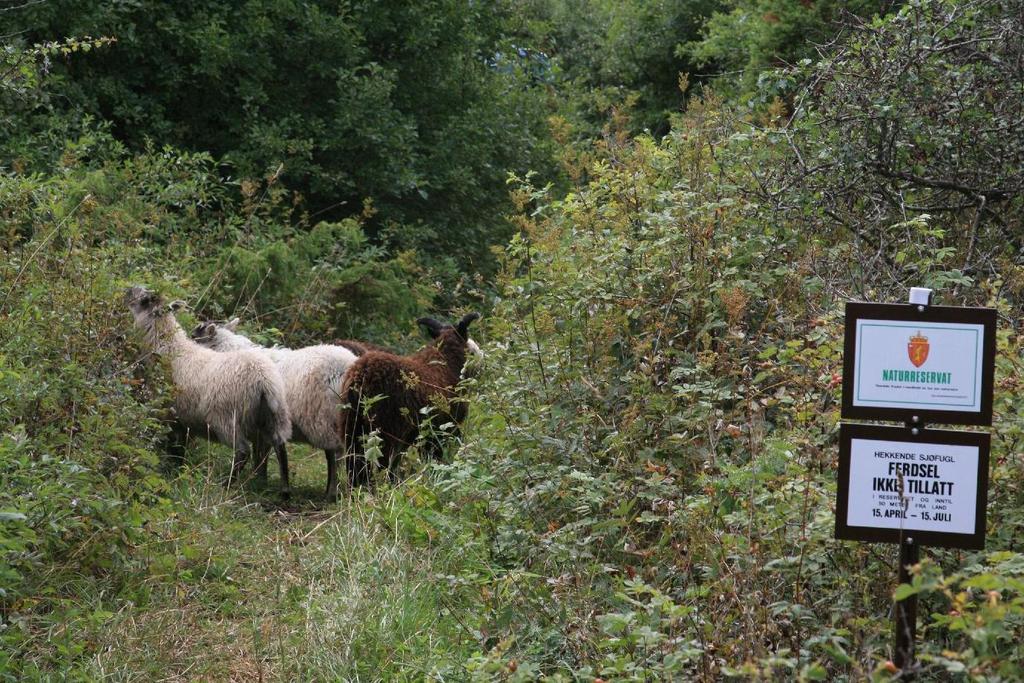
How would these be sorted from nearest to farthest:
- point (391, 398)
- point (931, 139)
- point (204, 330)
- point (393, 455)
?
point (931, 139) → point (391, 398) → point (393, 455) → point (204, 330)

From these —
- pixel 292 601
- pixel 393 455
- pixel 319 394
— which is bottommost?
pixel 292 601

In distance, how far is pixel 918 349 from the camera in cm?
376

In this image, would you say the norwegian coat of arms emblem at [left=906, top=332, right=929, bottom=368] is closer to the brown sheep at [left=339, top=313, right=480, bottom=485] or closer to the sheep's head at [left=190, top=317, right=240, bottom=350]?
the brown sheep at [left=339, top=313, right=480, bottom=485]

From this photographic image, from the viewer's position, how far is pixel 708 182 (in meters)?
7.93

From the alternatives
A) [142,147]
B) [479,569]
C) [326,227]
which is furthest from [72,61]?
[479,569]

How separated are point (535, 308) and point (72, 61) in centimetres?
1104

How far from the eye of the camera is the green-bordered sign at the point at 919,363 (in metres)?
3.73

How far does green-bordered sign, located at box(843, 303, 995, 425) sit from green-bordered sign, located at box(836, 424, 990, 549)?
0.07 metres

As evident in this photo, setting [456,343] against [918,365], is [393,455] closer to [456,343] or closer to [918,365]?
[456,343]

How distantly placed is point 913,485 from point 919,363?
37cm

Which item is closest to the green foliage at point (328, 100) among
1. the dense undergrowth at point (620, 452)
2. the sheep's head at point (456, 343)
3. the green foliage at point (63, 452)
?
the sheep's head at point (456, 343)

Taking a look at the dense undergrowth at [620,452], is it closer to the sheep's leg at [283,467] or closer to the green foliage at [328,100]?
the sheep's leg at [283,467]

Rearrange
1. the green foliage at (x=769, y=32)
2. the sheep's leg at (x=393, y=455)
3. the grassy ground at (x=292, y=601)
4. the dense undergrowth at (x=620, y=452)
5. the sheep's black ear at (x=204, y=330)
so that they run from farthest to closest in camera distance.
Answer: the green foliage at (x=769, y=32) → the sheep's black ear at (x=204, y=330) → the sheep's leg at (x=393, y=455) → the grassy ground at (x=292, y=601) → the dense undergrowth at (x=620, y=452)

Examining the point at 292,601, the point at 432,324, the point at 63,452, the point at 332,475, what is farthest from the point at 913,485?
the point at 332,475
